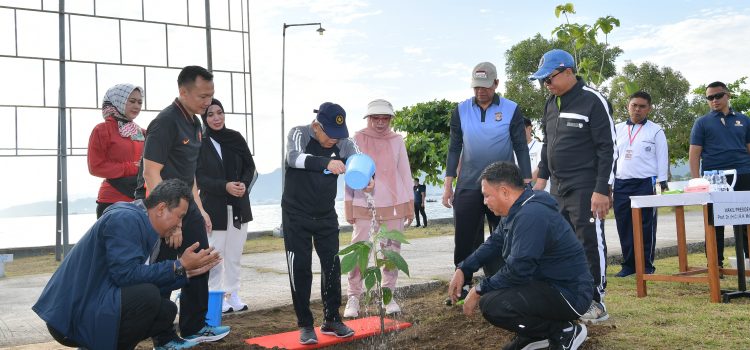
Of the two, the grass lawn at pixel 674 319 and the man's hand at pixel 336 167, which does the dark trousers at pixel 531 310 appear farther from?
the man's hand at pixel 336 167

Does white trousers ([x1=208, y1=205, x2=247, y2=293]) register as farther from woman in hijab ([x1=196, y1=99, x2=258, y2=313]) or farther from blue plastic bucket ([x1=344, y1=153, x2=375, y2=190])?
blue plastic bucket ([x1=344, y1=153, x2=375, y2=190])

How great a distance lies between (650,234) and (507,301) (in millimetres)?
4366

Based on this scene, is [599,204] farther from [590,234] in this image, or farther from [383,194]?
[383,194]

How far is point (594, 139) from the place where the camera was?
4926 mm

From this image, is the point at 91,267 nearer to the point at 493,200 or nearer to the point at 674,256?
the point at 493,200

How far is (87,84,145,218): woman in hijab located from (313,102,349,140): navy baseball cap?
5.49 ft

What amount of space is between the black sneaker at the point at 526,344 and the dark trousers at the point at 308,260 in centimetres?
129

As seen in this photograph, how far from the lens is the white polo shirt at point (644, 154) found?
23.9ft

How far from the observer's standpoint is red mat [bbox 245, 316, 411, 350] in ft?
14.3

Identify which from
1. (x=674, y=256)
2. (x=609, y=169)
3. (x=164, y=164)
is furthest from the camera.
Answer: (x=674, y=256)

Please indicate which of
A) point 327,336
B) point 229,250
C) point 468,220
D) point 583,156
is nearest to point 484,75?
point 583,156

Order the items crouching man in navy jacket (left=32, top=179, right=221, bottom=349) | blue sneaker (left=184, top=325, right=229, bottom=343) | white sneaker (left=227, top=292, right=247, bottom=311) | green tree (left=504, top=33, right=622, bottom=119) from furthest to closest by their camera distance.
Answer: green tree (left=504, top=33, right=622, bottom=119), white sneaker (left=227, top=292, right=247, bottom=311), blue sneaker (left=184, top=325, right=229, bottom=343), crouching man in navy jacket (left=32, top=179, right=221, bottom=349)

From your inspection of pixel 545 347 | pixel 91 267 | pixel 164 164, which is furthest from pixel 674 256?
pixel 91 267

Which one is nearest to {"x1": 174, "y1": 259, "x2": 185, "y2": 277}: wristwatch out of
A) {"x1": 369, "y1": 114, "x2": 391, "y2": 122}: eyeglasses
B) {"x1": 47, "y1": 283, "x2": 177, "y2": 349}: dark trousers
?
{"x1": 47, "y1": 283, "x2": 177, "y2": 349}: dark trousers
